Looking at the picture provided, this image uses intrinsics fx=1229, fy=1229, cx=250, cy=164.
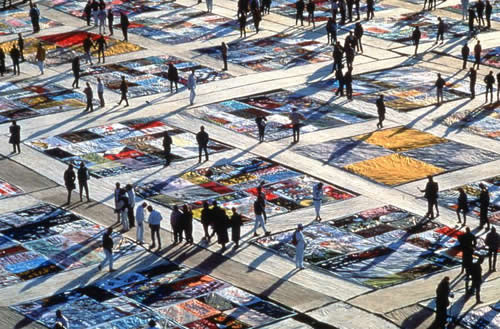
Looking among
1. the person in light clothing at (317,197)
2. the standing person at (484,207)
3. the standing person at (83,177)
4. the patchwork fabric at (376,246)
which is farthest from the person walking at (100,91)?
the standing person at (484,207)

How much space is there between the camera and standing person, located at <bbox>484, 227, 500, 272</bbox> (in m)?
32.5

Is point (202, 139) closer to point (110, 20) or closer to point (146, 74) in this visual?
point (146, 74)

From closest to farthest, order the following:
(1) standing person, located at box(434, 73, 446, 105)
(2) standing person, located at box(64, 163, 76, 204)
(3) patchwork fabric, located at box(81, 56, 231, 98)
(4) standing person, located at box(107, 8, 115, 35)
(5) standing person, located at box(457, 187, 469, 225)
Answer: (5) standing person, located at box(457, 187, 469, 225) < (2) standing person, located at box(64, 163, 76, 204) < (1) standing person, located at box(434, 73, 446, 105) < (3) patchwork fabric, located at box(81, 56, 231, 98) < (4) standing person, located at box(107, 8, 115, 35)

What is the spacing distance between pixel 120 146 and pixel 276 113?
23.1 feet

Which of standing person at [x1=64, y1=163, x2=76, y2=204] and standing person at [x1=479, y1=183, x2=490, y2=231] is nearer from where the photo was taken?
standing person at [x1=479, y1=183, x2=490, y2=231]

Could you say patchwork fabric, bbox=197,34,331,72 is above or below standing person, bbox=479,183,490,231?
below

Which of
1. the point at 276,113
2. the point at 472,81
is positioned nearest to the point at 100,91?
the point at 276,113

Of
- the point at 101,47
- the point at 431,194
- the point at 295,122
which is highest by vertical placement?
the point at 431,194

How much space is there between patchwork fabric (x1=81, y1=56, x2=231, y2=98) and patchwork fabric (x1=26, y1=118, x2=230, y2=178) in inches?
197

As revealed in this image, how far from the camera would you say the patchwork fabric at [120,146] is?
42.8 metres

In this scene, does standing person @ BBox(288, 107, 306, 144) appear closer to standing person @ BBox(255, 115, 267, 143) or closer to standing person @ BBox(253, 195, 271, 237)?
standing person @ BBox(255, 115, 267, 143)

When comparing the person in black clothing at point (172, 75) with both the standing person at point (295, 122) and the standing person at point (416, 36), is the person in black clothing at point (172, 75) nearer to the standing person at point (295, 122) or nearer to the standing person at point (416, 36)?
the standing person at point (295, 122)

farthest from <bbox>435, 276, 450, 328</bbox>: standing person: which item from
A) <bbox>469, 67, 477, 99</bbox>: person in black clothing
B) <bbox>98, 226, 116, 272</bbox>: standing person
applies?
<bbox>469, 67, 477, 99</bbox>: person in black clothing

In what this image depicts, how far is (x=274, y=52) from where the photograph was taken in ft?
190
